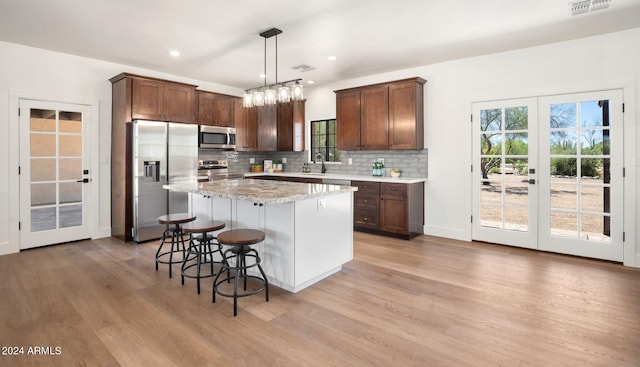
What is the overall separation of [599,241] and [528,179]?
103 cm

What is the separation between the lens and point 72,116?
4.74 metres

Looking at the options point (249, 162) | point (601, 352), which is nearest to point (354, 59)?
point (249, 162)

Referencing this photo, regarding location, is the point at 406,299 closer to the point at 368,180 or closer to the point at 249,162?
the point at 368,180

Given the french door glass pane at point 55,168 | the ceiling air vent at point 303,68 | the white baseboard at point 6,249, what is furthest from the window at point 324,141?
the white baseboard at point 6,249

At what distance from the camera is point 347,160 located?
6.34 meters

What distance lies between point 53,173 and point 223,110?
276 centimetres

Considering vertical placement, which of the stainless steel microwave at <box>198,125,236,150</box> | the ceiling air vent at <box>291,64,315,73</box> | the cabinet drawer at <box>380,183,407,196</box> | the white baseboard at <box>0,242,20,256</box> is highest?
the ceiling air vent at <box>291,64,315,73</box>

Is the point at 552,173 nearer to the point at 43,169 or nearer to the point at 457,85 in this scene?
the point at 457,85

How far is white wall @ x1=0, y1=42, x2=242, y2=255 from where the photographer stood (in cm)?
421

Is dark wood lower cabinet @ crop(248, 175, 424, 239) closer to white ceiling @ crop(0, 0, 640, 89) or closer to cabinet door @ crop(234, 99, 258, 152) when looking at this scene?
white ceiling @ crop(0, 0, 640, 89)

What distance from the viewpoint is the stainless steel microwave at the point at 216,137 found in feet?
19.2

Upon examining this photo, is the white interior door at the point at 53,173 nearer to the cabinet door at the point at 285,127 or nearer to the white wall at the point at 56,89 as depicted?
the white wall at the point at 56,89

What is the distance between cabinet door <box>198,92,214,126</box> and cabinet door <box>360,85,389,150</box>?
269 cm

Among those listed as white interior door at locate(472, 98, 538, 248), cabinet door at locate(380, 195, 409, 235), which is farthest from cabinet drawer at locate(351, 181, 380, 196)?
white interior door at locate(472, 98, 538, 248)
